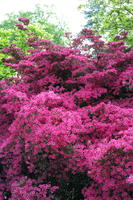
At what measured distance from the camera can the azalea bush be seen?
6.45 feet

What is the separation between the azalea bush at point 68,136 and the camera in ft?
6.45

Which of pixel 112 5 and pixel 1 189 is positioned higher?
pixel 112 5

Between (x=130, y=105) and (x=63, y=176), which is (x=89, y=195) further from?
(x=130, y=105)

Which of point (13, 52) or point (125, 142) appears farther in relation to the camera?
point (13, 52)

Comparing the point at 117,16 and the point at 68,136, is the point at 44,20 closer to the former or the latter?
the point at 117,16

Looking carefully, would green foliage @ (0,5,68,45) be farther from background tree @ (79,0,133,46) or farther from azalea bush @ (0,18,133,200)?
azalea bush @ (0,18,133,200)

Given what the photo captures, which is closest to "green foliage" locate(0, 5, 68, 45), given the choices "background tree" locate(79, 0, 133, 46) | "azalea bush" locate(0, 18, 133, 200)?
"background tree" locate(79, 0, 133, 46)

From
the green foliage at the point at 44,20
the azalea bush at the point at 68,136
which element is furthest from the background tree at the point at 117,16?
the green foliage at the point at 44,20

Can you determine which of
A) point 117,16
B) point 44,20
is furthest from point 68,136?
point 44,20

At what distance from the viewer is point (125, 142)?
1.95 m

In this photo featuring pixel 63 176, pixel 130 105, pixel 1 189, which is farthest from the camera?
pixel 130 105

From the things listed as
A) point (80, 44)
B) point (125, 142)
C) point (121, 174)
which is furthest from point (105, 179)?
point (80, 44)

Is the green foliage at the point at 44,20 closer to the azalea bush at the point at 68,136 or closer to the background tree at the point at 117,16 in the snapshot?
the background tree at the point at 117,16

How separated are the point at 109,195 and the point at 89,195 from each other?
24 cm
